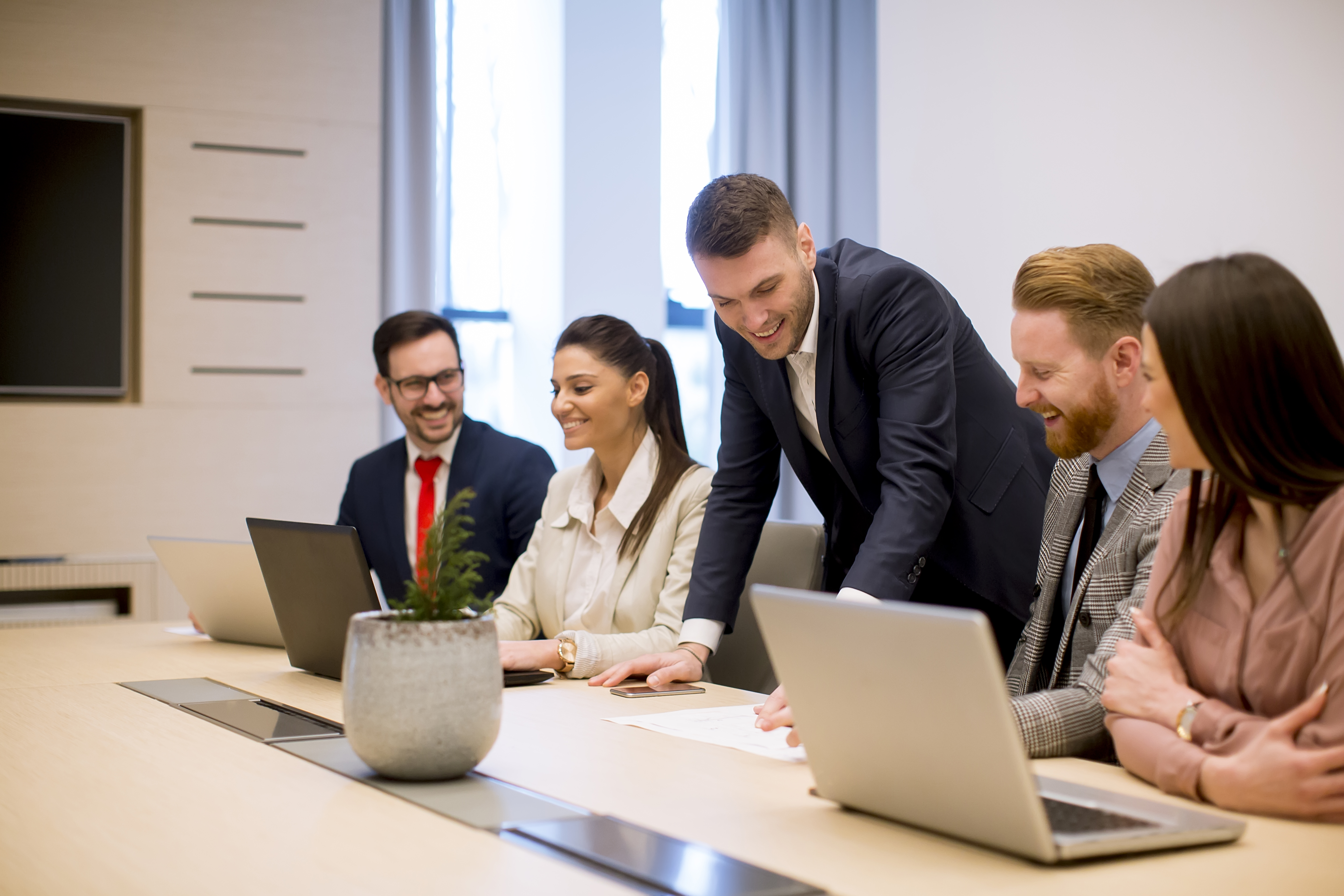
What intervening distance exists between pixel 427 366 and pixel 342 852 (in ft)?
7.05

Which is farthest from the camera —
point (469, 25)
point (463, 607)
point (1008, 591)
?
point (469, 25)

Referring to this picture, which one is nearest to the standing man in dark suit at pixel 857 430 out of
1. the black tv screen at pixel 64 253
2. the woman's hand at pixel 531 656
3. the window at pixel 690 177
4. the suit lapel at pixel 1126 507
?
the woman's hand at pixel 531 656

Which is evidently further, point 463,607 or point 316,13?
point 316,13

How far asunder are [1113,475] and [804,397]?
58 centimetres

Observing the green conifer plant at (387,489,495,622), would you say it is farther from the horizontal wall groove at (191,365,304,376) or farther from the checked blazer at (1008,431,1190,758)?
the horizontal wall groove at (191,365,304,376)

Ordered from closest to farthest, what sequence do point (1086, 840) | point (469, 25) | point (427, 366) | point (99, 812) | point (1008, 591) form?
point (1086, 840), point (99, 812), point (1008, 591), point (427, 366), point (469, 25)

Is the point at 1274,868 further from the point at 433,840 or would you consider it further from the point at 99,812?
the point at 99,812

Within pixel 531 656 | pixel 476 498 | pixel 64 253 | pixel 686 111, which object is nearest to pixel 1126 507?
pixel 531 656

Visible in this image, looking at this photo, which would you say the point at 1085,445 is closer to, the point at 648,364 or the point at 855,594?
the point at 855,594

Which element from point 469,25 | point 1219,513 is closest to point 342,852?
point 1219,513

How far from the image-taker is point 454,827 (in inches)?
40.5

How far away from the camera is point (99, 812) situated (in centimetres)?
108

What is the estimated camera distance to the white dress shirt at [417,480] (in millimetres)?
2992

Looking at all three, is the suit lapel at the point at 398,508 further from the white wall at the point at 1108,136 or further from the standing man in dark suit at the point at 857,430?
the white wall at the point at 1108,136
